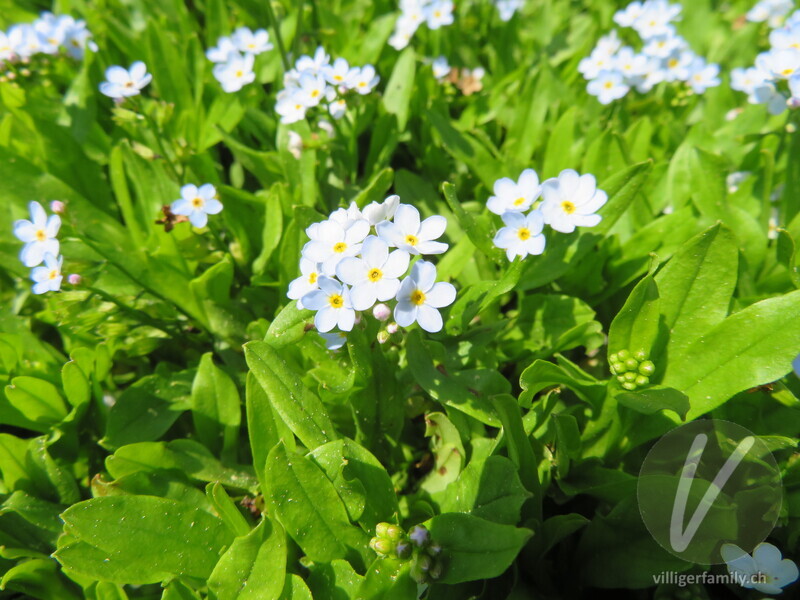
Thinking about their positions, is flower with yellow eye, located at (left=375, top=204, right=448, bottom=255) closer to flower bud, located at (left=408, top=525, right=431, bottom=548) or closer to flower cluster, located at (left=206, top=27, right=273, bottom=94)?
flower bud, located at (left=408, top=525, right=431, bottom=548)

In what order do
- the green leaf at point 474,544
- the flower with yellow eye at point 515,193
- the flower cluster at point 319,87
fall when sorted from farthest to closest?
the flower cluster at point 319,87 < the flower with yellow eye at point 515,193 < the green leaf at point 474,544

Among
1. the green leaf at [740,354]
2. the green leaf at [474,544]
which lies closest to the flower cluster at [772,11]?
the green leaf at [740,354]

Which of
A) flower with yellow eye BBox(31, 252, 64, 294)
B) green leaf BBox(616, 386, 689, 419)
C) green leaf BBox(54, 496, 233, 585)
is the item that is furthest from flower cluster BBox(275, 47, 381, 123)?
green leaf BBox(616, 386, 689, 419)

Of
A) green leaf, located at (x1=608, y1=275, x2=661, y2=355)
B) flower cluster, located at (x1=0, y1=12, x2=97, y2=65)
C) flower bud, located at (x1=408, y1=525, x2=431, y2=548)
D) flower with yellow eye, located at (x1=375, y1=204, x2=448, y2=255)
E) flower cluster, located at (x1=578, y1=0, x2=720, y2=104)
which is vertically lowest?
flower bud, located at (x1=408, y1=525, x2=431, y2=548)

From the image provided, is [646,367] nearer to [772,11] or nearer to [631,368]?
[631,368]

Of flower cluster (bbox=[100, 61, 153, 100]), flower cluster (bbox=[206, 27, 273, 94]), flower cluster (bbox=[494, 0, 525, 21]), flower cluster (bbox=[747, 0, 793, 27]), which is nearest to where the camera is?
flower cluster (bbox=[100, 61, 153, 100])

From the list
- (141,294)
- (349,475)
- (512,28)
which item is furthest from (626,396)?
(512,28)

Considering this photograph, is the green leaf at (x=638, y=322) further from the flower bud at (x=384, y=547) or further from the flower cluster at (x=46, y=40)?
the flower cluster at (x=46, y=40)
